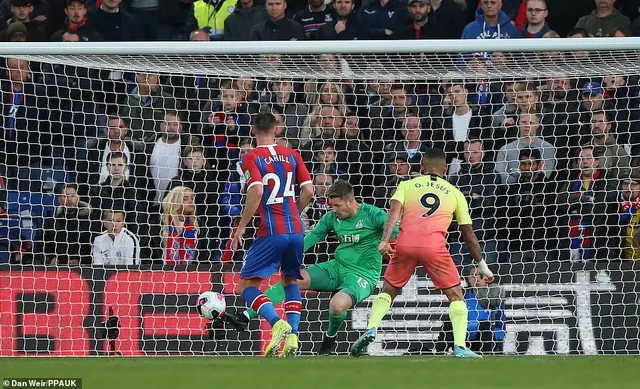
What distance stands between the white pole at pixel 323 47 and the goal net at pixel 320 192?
0.91 meters

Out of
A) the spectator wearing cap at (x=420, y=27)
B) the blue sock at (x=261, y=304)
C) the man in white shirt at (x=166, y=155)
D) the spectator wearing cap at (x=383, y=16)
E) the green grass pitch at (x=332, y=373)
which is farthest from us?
the spectator wearing cap at (x=383, y=16)

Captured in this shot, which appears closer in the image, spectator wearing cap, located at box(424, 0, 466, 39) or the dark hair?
the dark hair

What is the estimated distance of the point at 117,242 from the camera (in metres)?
11.5

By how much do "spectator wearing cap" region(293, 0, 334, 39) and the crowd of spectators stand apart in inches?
49.2

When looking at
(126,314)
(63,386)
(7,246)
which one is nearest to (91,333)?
(126,314)

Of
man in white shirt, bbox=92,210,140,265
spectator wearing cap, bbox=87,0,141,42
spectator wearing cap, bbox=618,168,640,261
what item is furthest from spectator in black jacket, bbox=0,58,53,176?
spectator wearing cap, bbox=618,168,640,261

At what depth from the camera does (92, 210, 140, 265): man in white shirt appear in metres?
11.5

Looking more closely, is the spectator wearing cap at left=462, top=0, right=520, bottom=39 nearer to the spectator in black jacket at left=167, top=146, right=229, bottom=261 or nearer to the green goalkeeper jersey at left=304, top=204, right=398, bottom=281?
the spectator in black jacket at left=167, top=146, right=229, bottom=261

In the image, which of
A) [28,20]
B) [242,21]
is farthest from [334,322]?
[28,20]

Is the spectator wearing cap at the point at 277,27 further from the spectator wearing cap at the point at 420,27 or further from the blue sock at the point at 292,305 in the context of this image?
the blue sock at the point at 292,305

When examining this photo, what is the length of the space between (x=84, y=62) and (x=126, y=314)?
7.97 feet

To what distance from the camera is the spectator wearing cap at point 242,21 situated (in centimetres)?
1370

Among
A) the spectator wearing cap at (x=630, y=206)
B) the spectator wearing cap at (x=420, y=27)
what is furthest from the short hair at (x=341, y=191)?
the spectator wearing cap at (x=420, y=27)

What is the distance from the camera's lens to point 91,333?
11.5m
